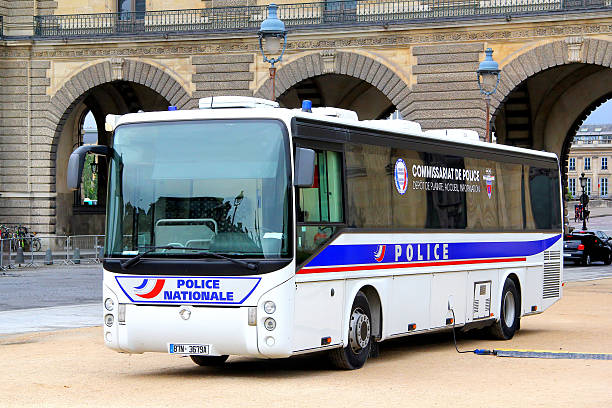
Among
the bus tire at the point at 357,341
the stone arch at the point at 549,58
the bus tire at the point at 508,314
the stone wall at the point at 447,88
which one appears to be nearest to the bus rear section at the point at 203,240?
the bus tire at the point at 357,341

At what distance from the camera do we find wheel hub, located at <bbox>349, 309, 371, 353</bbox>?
13273 millimetres

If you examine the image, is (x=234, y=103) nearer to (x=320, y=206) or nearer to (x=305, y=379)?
(x=320, y=206)

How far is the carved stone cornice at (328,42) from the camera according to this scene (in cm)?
3903

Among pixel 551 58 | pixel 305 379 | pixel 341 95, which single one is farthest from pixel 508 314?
pixel 341 95

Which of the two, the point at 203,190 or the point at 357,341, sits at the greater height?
the point at 203,190

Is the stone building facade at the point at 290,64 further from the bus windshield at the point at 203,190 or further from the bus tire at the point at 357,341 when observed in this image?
the bus windshield at the point at 203,190

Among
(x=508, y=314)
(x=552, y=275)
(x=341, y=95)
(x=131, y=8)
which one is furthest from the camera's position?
(x=341, y=95)

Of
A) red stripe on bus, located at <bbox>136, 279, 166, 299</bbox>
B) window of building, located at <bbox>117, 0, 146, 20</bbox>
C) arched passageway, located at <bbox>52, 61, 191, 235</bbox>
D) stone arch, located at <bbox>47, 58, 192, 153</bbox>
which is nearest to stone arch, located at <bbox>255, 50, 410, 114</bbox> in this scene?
stone arch, located at <bbox>47, 58, 192, 153</bbox>

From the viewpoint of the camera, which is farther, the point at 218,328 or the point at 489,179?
the point at 489,179

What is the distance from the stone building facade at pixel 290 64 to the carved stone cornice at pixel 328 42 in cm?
4

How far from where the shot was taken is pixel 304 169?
→ 12.2m

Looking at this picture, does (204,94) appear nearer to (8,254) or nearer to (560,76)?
(8,254)

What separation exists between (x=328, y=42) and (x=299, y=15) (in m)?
1.74

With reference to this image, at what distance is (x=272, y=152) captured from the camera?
40.4 ft
